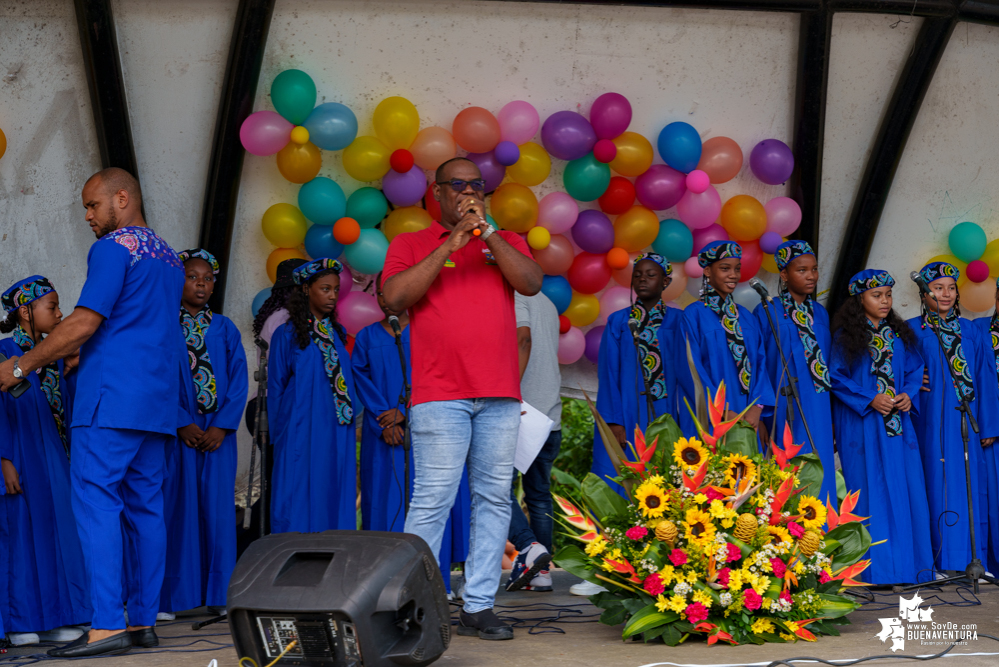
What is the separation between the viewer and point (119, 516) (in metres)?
3.66

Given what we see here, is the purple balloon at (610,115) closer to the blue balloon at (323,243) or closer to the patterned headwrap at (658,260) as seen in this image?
the patterned headwrap at (658,260)

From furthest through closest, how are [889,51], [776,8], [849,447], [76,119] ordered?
[889,51]
[776,8]
[76,119]
[849,447]

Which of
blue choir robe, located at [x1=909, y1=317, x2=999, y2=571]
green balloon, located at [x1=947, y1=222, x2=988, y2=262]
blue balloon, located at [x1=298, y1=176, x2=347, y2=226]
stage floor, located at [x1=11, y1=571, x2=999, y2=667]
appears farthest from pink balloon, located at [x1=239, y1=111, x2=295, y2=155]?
green balloon, located at [x1=947, y1=222, x2=988, y2=262]

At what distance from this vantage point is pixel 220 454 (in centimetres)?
494

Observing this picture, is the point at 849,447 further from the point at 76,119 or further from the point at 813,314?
the point at 76,119

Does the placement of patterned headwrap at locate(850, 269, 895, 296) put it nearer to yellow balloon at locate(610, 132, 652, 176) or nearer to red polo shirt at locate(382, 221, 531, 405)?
yellow balloon at locate(610, 132, 652, 176)

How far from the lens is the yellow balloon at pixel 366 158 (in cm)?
596

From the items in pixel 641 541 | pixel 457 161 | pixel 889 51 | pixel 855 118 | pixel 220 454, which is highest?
pixel 889 51

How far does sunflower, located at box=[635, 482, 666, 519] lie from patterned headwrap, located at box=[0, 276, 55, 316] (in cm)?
283

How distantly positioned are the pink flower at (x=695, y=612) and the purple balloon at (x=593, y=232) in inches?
130

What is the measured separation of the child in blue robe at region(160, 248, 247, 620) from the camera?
465 cm

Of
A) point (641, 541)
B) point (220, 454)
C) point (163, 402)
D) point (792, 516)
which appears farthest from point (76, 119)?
point (792, 516)

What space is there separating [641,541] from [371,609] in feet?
4.17

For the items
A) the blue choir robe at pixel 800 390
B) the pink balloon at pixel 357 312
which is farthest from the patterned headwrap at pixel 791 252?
the pink balloon at pixel 357 312
